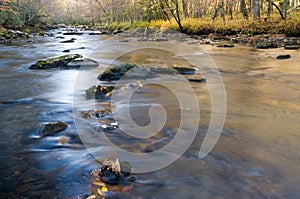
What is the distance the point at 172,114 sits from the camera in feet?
17.0

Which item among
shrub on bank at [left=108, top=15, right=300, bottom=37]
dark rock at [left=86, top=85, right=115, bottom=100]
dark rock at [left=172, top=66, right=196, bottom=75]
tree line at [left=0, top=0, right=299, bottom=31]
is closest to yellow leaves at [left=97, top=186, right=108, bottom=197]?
dark rock at [left=86, top=85, right=115, bottom=100]

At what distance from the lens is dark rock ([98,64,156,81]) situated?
323 inches

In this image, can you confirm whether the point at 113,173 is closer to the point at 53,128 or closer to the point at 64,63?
the point at 53,128

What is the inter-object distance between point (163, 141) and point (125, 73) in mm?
4573

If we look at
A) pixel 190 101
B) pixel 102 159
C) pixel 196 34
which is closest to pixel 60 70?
pixel 190 101

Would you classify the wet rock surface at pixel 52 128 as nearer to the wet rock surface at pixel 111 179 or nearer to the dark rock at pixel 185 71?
the wet rock surface at pixel 111 179

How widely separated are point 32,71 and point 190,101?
254 inches

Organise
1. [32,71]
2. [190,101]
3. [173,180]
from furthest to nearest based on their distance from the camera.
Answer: [32,71]
[190,101]
[173,180]

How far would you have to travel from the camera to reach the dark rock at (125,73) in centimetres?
820

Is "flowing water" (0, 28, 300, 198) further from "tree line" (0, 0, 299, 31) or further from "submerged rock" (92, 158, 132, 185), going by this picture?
"tree line" (0, 0, 299, 31)

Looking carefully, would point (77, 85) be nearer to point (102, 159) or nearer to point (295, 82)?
point (102, 159)

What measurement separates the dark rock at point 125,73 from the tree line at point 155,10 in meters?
13.2

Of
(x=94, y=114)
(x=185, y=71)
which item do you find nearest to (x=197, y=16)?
(x=185, y=71)

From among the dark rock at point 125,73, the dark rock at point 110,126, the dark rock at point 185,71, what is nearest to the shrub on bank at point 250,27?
the dark rock at point 185,71
